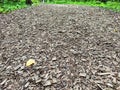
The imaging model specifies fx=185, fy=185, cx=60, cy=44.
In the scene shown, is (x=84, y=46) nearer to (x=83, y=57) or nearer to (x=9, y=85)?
(x=83, y=57)

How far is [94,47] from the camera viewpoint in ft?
19.5

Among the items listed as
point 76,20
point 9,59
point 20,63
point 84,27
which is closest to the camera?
point 20,63

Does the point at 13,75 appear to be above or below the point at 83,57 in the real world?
below

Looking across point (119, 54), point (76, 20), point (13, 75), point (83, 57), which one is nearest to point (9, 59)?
point (13, 75)

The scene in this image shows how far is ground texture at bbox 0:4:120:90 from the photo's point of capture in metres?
4.41

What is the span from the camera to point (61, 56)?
5.40 m

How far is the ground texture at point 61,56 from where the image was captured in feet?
14.5

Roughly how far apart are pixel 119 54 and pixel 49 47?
218cm

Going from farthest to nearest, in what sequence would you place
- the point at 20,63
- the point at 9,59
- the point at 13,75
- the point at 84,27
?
1. the point at 84,27
2. the point at 9,59
3. the point at 20,63
4. the point at 13,75

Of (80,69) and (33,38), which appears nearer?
(80,69)

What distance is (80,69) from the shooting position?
4797mm

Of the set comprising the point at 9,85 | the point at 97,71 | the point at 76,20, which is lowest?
the point at 9,85

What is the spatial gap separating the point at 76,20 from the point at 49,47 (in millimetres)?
3509

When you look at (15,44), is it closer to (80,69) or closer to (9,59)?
(9,59)
